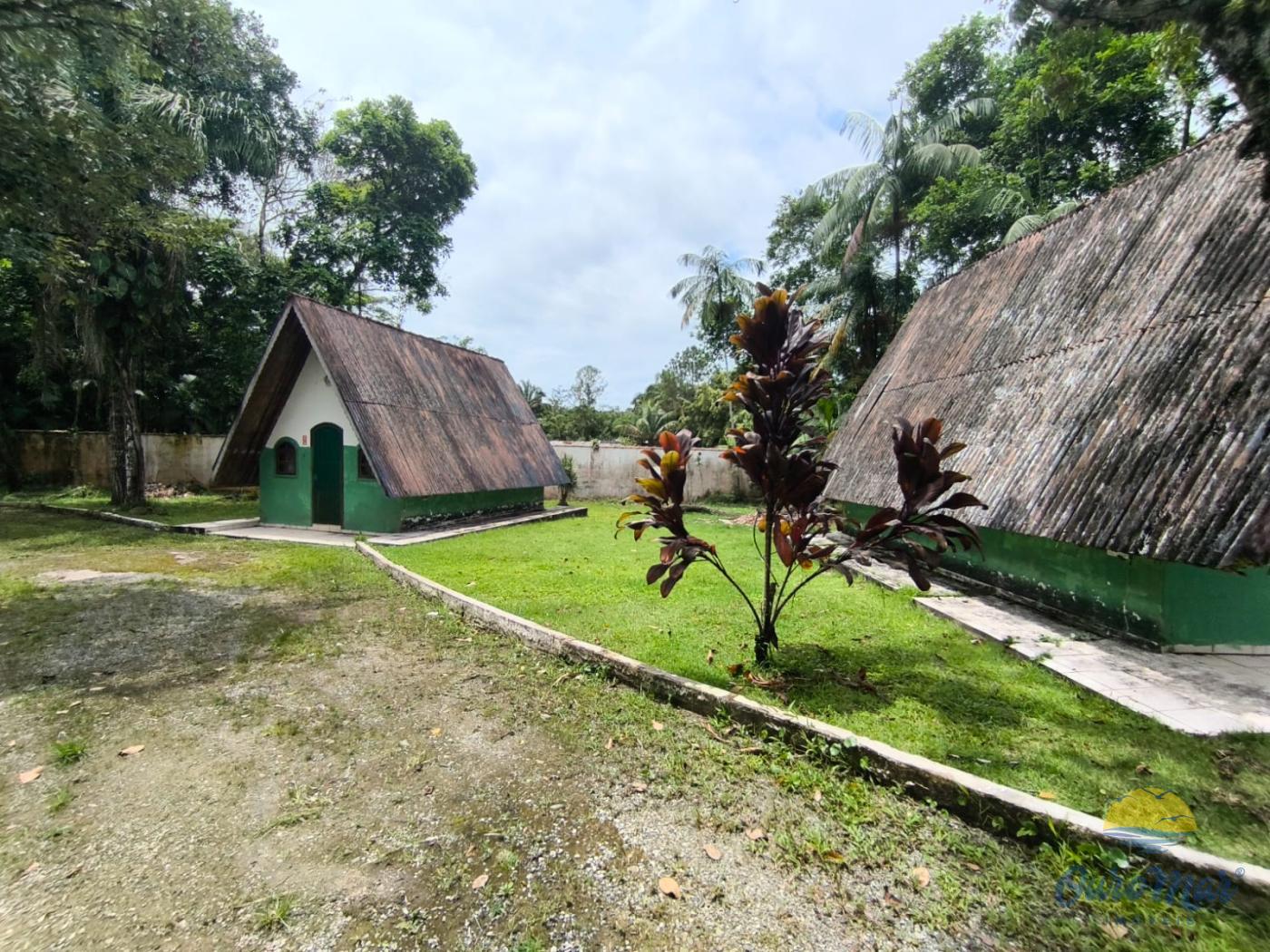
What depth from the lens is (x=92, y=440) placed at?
65.7 feet

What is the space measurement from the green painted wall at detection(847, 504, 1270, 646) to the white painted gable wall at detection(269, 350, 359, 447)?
12.8 meters

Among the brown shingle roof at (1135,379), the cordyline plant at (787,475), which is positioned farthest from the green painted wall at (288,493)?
the brown shingle roof at (1135,379)

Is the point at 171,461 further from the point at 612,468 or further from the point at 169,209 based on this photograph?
the point at 612,468

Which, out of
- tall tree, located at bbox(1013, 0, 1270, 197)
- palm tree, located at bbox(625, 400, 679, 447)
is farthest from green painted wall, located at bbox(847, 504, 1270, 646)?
palm tree, located at bbox(625, 400, 679, 447)

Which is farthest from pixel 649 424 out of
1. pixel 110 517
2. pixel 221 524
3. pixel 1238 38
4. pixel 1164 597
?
pixel 1238 38

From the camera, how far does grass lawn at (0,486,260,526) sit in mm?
14877

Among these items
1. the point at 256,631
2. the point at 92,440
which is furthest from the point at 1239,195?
the point at 92,440

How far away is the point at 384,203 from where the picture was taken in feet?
91.4

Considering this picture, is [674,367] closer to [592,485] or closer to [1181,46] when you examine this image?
[592,485]

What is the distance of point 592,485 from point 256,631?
17.3m

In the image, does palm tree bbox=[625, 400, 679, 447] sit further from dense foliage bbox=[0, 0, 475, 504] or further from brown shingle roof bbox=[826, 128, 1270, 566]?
brown shingle roof bbox=[826, 128, 1270, 566]

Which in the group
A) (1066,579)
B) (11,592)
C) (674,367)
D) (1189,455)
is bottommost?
(11,592)

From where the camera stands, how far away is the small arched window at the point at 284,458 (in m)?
13.4

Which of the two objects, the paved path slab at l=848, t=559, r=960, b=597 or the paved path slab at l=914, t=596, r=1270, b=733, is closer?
the paved path slab at l=914, t=596, r=1270, b=733
